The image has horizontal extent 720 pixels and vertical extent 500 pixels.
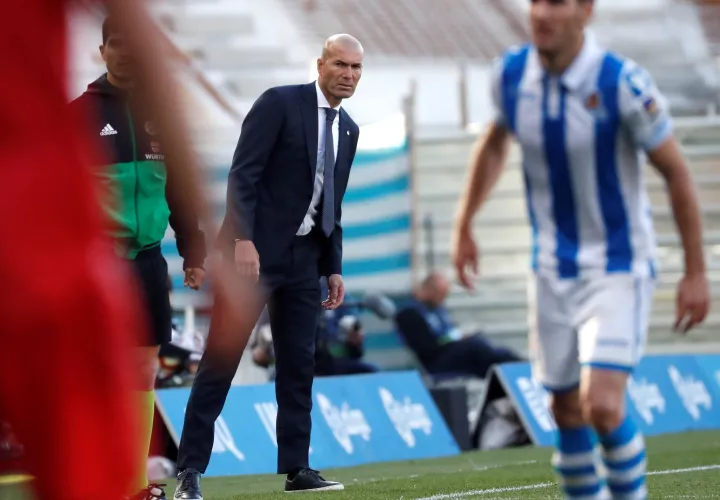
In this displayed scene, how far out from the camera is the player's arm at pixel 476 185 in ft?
17.8

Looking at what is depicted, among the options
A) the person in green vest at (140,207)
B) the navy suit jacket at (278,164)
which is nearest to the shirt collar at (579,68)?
the person in green vest at (140,207)

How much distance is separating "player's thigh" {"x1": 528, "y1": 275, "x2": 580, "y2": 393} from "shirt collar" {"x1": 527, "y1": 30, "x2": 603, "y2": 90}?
636 mm

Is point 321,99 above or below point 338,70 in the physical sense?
below

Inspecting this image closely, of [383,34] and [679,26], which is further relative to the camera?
[383,34]

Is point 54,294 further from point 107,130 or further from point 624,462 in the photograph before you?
point 107,130

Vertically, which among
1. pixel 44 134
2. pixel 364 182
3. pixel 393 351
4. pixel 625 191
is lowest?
pixel 393 351

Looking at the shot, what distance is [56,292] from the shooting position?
2.52 meters

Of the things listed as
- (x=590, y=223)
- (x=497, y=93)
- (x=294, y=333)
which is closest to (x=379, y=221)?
(x=294, y=333)

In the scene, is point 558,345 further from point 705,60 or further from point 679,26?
point 679,26

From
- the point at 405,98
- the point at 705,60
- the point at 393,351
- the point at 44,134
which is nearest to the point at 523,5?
the point at 705,60

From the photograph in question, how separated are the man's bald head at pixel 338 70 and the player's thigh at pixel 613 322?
341 centimetres

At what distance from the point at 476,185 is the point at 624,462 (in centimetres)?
105

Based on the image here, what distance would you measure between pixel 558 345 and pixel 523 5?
24.2 metres

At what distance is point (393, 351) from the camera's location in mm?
16219
